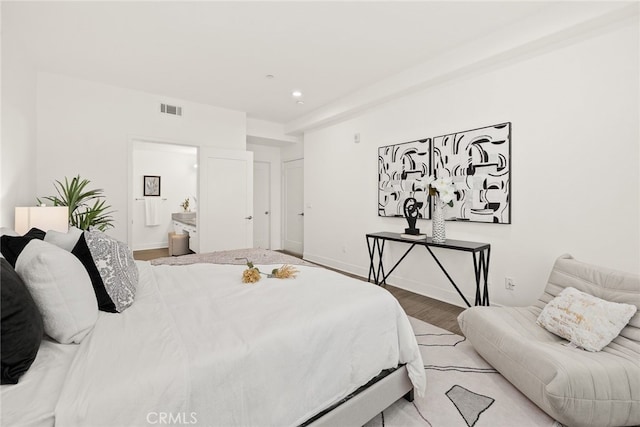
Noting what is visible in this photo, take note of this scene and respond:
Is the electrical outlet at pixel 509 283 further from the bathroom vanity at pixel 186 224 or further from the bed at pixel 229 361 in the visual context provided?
the bathroom vanity at pixel 186 224

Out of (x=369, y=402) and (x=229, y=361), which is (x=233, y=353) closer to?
(x=229, y=361)

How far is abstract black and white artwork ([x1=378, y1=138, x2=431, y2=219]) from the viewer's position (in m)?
3.50

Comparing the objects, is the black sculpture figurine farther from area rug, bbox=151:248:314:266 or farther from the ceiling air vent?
the ceiling air vent

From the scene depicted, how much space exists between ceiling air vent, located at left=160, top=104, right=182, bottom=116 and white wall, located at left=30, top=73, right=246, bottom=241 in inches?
2.3

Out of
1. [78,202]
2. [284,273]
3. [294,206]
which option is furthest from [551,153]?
[78,202]

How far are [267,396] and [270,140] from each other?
5161 mm

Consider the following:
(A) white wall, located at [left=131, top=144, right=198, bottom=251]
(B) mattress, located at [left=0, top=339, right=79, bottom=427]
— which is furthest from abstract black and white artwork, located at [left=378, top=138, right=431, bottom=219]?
(A) white wall, located at [left=131, top=144, right=198, bottom=251]

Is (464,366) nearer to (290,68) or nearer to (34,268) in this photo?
(34,268)

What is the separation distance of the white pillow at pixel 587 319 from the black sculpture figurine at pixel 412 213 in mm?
Result: 1565

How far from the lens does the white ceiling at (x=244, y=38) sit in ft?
7.60

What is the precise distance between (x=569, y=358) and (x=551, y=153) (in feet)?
5.87

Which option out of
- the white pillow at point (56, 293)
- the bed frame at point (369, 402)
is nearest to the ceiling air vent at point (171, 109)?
the white pillow at point (56, 293)

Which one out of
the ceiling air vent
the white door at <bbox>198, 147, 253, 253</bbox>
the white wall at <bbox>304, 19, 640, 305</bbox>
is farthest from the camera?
the white door at <bbox>198, 147, 253, 253</bbox>

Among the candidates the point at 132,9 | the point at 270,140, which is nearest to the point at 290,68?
the point at 132,9
